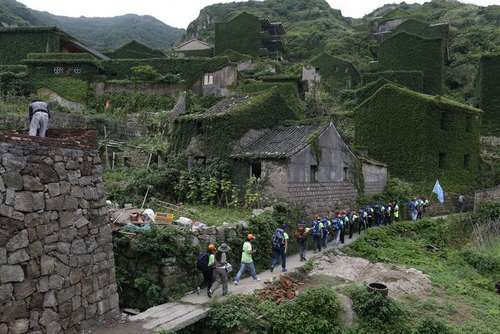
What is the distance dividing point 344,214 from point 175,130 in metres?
8.78

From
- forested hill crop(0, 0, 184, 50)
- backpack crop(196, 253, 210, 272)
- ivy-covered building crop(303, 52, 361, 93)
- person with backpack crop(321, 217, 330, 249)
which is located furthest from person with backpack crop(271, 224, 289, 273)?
forested hill crop(0, 0, 184, 50)

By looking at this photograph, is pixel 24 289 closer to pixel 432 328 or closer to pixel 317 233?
pixel 432 328

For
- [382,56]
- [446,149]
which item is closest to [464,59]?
[382,56]

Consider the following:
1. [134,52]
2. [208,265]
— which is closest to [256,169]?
[208,265]

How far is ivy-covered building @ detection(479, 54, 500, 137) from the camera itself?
36.8 m

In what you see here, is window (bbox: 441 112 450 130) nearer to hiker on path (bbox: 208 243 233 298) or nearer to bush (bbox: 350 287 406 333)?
bush (bbox: 350 287 406 333)

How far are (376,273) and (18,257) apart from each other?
37.9ft

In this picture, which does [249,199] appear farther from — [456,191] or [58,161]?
[456,191]

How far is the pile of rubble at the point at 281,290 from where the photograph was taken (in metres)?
11.4

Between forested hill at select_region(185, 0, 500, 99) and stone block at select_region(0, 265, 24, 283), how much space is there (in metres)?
46.0

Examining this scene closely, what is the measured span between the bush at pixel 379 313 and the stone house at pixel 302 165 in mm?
6214

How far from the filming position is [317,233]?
659 inches

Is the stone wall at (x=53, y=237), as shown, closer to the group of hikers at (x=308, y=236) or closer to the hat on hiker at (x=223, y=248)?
the group of hikers at (x=308, y=236)

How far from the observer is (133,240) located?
11.0m
